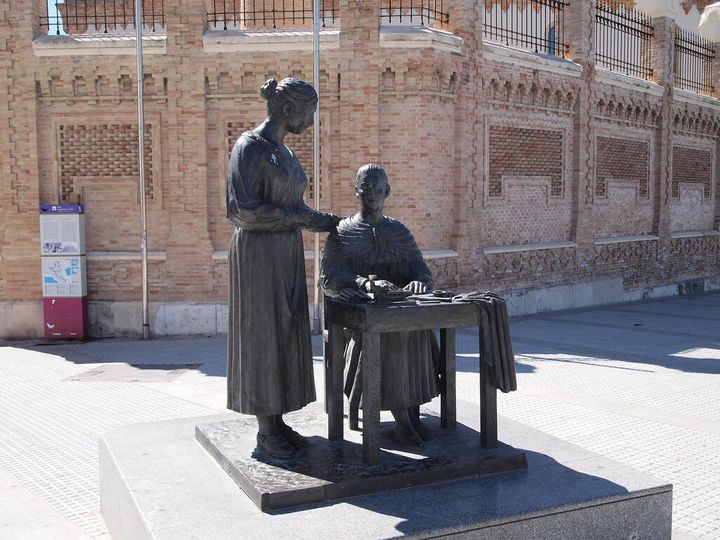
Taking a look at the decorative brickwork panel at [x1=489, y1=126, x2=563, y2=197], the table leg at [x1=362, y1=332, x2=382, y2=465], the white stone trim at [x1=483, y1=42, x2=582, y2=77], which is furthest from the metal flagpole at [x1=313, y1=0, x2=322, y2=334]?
the table leg at [x1=362, y1=332, x2=382, y2=465]

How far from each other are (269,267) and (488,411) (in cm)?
159

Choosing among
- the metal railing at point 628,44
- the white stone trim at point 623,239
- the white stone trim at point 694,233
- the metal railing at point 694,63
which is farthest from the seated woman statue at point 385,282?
the metal railing at point 694,63

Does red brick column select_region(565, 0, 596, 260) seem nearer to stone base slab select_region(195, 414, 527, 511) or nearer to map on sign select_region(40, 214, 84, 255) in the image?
map on sign select_region(40, 214, 84, 255)

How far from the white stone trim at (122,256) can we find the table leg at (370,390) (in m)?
9.03

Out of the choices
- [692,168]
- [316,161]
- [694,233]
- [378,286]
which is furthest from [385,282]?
[692,168]

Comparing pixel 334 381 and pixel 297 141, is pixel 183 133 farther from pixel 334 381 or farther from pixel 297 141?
pixel 334 381

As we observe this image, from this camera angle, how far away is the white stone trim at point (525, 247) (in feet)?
47.0

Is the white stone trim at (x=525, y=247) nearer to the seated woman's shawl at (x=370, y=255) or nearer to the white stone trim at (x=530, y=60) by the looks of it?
the white stone trim at (x=530, y=60)

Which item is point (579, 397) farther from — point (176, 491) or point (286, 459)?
point (176, 491)

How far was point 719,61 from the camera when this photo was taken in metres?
21.2

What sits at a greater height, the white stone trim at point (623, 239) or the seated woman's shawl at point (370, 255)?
the seated woman's shawl at point (370, 255)

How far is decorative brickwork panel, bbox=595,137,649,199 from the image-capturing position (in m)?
17.0

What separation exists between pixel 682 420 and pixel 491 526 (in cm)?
448

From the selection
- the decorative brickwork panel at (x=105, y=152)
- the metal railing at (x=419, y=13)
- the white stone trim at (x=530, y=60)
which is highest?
the metal railing at (x=419, y=13)
